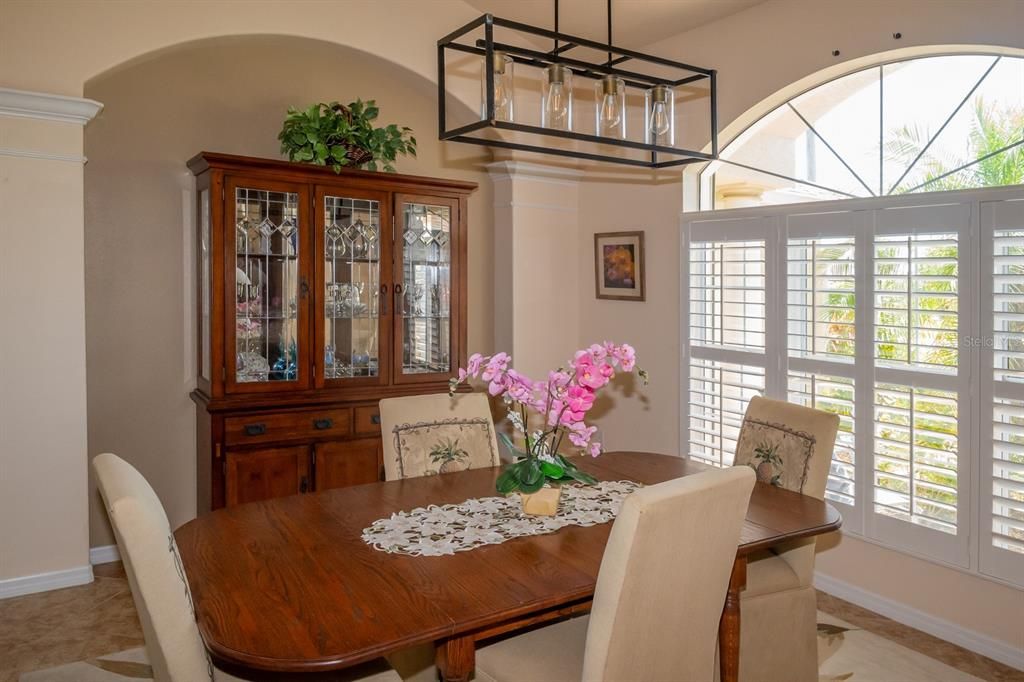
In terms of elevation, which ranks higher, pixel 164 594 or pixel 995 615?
pixel 164 594

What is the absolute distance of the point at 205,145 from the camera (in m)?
3.93

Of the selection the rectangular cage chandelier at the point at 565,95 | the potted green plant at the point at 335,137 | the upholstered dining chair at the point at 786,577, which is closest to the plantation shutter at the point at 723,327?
the upholstered dining chair at the point at 786,577

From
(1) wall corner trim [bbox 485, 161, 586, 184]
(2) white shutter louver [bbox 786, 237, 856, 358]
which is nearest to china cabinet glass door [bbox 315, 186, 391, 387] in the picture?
(1) wall corner trim [bbox 485, 161, 586, 184]

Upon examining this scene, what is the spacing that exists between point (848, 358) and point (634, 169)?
1.69 m

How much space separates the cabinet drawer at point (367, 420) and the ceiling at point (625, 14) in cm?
218

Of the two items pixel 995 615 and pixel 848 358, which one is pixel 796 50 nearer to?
pixel 848 358

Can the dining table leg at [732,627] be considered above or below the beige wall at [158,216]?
below

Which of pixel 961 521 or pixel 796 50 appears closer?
pixel 961 521

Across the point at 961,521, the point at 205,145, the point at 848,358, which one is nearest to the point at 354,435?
the point at 205,145

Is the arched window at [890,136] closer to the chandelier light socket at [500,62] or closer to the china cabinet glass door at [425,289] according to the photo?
the china cabinet glass door at [425,289]

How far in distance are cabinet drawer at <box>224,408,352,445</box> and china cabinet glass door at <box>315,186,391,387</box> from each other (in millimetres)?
167

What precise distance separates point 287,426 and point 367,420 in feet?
1.32

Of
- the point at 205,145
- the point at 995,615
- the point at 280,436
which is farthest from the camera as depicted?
the point at 205,145

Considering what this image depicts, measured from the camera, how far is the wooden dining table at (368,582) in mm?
1543
